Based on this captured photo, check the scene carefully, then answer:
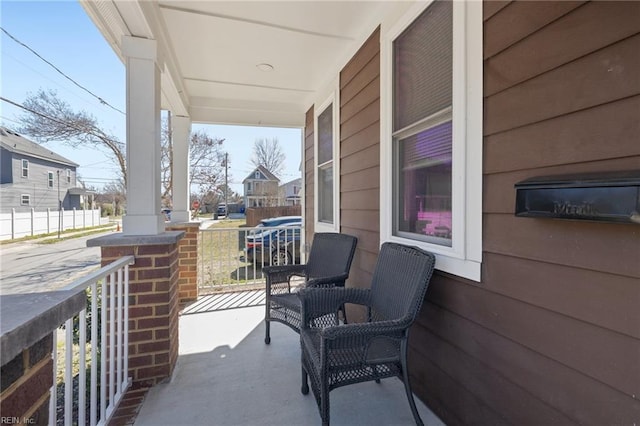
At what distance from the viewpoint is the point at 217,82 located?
136 inches

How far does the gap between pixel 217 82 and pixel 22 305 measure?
10.9ft

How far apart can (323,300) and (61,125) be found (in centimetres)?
727

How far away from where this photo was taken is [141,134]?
6.48 feet

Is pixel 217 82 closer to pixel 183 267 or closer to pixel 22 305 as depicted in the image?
pixel 183 267

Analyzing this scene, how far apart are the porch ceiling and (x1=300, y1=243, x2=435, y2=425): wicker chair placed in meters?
1.79

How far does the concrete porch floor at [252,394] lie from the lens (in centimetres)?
164

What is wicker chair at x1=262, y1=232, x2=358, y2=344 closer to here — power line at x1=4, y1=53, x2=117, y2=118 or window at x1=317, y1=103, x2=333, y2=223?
window at x1=317, y1=103, x2=333, y2=223

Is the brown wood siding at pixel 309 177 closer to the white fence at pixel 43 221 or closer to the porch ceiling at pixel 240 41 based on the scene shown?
the porch ceiling at pixel 240 41

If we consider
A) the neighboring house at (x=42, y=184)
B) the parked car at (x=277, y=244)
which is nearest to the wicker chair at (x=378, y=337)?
the parked car at (x=277, y=244)

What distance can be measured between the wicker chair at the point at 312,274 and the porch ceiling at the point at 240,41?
177 cm

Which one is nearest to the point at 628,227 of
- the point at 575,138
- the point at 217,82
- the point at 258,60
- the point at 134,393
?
the point at 575,138

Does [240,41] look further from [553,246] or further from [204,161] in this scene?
[204,161]

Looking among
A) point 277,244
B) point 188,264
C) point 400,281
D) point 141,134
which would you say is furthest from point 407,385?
point 277,244

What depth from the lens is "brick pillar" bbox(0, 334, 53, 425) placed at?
23.5 inches
